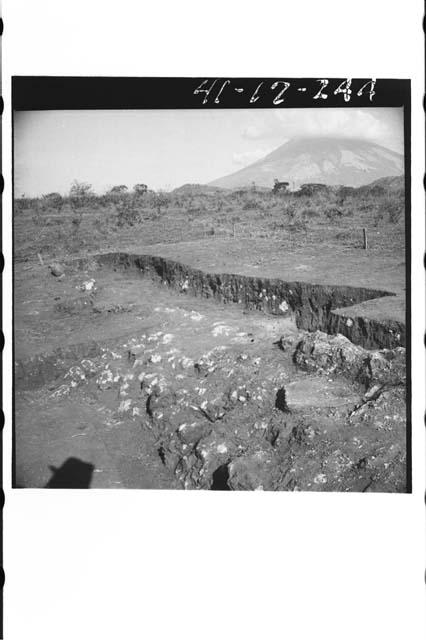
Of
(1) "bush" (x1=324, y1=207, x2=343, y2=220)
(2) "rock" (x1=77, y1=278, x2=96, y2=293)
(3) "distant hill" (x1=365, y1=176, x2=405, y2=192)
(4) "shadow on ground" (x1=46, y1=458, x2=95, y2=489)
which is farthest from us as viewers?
(1) "bush" (x1=324, y1=207, x2=343, y2=220)

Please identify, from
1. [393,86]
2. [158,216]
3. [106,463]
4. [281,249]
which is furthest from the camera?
[158,216]

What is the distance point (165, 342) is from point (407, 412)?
7.95 feet

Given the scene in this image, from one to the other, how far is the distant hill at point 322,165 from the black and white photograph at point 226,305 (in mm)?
21

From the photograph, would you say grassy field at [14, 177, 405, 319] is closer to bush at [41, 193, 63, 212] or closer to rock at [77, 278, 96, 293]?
bush at [41, 193, 63, 212]

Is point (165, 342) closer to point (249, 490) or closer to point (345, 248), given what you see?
point (249, 490)

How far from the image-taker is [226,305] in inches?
260

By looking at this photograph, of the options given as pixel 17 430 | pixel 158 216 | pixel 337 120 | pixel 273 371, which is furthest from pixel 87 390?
pixel 337 120

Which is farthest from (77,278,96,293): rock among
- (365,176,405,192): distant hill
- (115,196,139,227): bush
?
(365,176,405,192): distant hill

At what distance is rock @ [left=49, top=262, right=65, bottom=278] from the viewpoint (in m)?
6.73

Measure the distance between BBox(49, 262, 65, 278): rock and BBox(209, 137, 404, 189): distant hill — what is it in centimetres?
207

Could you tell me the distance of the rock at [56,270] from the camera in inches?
265

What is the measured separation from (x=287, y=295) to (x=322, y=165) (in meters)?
1.44

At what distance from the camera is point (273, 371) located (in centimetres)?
567

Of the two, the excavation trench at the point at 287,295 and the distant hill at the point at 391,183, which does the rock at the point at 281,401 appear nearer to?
the excavation trench at the point at 287,295
